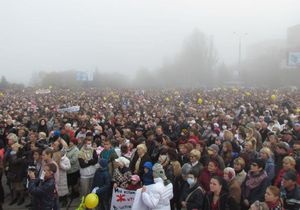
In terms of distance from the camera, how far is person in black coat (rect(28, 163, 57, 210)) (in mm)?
7129

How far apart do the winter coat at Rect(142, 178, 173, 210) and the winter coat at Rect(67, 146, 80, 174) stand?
3.51 m

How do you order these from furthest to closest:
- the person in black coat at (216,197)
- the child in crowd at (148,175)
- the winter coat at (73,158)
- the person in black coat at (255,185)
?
the winter coat at (73,158) < the child in crowd at (148,175) < the person in black coat at (255,185) < the person in black coat at (216,197)

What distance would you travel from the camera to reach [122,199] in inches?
289

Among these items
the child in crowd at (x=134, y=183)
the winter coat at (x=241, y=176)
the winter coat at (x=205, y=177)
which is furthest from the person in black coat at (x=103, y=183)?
the winter coat at (x=241, y=176)

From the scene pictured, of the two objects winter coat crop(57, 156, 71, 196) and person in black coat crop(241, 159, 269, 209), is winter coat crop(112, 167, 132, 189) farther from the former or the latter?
person in black coat crop(241, 159, 269, 209)

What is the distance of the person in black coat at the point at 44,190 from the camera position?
7129 mm

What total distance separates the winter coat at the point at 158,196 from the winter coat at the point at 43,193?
1773 millimetres

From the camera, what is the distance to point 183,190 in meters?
7.25

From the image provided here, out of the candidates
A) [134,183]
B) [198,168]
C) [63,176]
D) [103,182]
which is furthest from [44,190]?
[198,168]

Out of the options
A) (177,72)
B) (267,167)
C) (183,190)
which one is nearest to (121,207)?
(183,190)

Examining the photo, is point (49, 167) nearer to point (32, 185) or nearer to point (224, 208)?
point (32, 185)

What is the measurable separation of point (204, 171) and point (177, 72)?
90102mm

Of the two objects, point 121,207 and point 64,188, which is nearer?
point 121,207

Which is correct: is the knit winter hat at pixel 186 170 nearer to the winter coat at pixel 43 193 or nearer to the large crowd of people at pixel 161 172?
the large crowd of people at pixel 161 172
